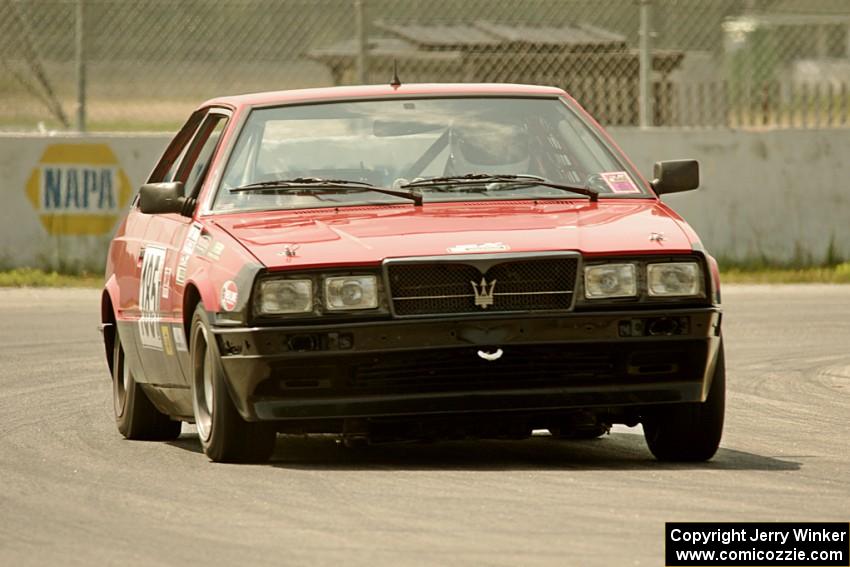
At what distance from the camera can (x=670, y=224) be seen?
802 centimetres

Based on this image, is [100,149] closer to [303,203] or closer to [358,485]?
[303,203]

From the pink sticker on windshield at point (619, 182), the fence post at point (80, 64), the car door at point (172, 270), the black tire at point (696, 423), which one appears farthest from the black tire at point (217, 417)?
the fence post at point (80, 64)

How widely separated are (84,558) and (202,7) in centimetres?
1410

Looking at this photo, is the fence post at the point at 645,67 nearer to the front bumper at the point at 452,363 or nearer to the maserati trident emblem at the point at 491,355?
the front bumper at the point at 452,363

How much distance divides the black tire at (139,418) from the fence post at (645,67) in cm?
1002

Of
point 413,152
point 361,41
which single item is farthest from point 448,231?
point 361,41

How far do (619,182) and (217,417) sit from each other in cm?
194

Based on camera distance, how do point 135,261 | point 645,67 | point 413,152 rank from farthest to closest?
point 645,67 < point 135,261 < point 413,152

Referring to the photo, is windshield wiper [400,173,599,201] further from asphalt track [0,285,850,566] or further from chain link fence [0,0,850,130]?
chain link fence [0,0,850,130]

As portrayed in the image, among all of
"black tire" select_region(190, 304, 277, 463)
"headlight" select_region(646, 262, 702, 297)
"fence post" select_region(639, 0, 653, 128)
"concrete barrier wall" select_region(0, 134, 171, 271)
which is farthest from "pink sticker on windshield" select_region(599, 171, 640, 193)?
"concrete barrier wall" select_region(0, 134, 171, 271)

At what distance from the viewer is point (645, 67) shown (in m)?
19.1

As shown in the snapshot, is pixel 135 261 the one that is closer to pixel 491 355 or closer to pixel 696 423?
pixel 491 355

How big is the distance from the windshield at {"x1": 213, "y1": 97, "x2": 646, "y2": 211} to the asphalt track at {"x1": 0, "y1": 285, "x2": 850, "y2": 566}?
102cm

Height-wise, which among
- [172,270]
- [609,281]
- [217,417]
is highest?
[609,281]
